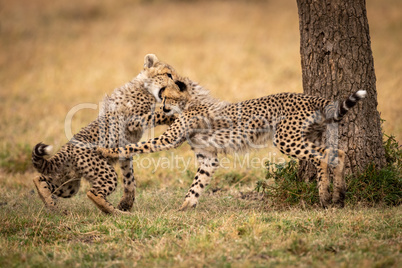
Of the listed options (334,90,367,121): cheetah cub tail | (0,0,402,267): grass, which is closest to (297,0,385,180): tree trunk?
(334,90,367,121): cheetah cub tail

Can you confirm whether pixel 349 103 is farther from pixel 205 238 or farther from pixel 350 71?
pixel 205 238

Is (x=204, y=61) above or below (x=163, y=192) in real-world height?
above

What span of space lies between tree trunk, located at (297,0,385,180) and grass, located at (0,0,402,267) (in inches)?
21.4

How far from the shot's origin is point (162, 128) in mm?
8203

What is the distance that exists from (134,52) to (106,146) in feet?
27.2

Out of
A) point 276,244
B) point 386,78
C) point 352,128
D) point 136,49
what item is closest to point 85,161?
point 276,244

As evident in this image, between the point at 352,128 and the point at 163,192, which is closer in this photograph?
the point at 352,128

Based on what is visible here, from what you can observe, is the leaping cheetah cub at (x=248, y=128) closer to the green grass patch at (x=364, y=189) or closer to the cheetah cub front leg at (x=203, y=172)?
the cheetah cub front leg at (x=203, y=172)

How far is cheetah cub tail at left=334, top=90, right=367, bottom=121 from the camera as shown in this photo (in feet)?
12.4

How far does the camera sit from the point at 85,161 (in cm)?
443

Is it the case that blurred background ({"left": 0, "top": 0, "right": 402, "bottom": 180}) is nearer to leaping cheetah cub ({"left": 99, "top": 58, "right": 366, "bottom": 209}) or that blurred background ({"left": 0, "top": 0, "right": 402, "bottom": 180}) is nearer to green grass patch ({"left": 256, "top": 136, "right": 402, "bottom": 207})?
leaping cheetah cub ({"left": 99, "top": 58, "right": 366, "bottom": 209})

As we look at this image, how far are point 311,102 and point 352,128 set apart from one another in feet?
1.47

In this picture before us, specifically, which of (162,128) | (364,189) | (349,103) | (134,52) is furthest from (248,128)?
(134,52)

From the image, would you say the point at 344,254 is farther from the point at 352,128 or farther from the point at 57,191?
the point at 57,191
